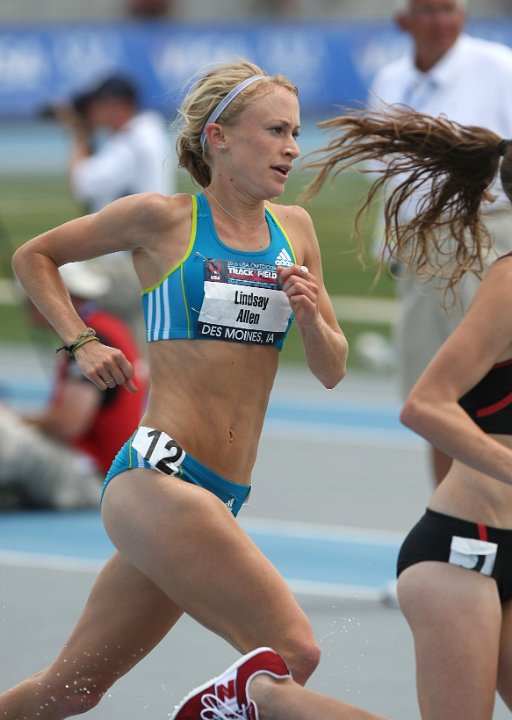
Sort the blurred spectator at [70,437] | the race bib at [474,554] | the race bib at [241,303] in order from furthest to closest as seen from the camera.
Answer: the blurred spectator at [70,437] → the race bib at [241,303] → the race bib at [474,554]

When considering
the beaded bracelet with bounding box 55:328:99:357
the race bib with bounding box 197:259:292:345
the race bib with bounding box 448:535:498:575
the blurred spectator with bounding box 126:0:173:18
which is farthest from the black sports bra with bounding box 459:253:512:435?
the blurred spectator with bounding box 126:0:173:18

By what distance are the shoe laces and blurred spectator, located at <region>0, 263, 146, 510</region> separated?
462 cm

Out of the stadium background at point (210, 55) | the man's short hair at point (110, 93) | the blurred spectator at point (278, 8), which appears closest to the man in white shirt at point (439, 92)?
the man's short hair at point (110, 93)

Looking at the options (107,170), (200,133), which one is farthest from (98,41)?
(200,133)

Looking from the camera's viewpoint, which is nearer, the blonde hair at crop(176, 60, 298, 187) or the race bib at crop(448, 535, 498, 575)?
the race bib at crop(448, 535, 498, 575)

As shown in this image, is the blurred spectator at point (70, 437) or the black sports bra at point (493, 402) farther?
the blurred spectator at point (70, 437)

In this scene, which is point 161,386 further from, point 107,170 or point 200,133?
point 107,170

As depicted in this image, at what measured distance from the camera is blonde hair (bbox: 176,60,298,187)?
414cm

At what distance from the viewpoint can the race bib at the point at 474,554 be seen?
144 inches

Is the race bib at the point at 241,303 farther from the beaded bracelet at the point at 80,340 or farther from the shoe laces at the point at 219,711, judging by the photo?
the shoe laces at the point at 219,711

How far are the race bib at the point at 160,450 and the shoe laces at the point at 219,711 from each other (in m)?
0.60

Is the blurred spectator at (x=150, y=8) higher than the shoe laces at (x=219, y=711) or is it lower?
higher

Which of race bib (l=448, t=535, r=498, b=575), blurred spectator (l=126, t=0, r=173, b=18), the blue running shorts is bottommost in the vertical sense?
race bib (l=448, t=535, r=498, b=575)

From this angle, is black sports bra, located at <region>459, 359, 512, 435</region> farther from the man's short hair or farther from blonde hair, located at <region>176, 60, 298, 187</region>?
the man's short hair
